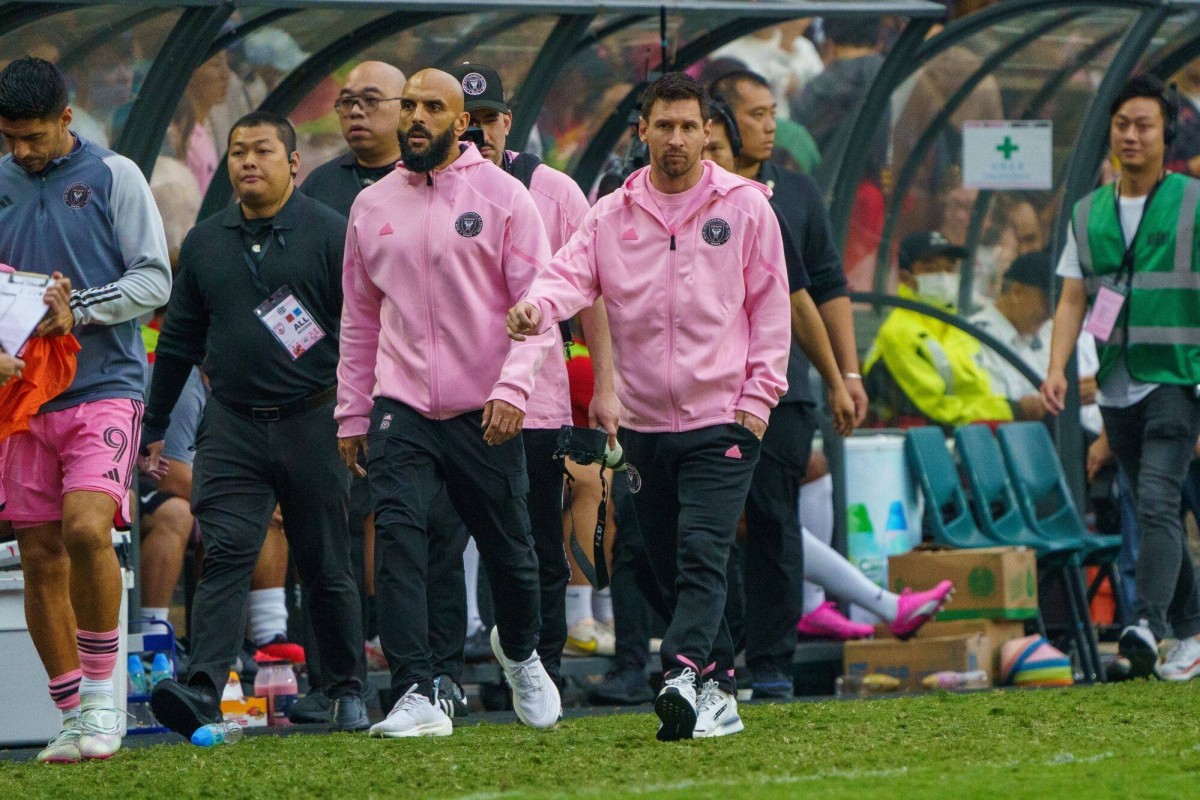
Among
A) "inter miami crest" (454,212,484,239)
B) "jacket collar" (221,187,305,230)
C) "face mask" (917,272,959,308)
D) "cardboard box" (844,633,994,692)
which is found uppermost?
"jacket collar" (221,187,305,230)

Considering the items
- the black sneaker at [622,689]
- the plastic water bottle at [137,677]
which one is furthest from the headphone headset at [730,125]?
the plastic water bottle at [137,677]

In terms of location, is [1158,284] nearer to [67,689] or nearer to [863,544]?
[863,544]

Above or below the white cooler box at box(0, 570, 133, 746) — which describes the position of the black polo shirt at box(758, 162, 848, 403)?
above

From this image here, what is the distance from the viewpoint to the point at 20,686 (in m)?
7.54

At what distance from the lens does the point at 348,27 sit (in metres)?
9.47

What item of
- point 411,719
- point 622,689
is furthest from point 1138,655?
point 411,719

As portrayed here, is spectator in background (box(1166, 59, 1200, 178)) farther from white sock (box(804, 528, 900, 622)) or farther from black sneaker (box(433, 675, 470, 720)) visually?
black sneaker (box(433, 675, 470, 720))

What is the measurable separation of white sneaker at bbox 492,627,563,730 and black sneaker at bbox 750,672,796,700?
1504 millimetres

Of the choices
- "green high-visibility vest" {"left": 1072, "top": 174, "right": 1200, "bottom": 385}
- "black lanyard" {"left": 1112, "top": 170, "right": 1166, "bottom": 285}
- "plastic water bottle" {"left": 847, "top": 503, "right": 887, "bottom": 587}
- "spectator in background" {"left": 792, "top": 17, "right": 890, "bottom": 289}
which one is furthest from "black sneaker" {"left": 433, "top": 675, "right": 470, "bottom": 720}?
"spectator in background" {"left": 792, "top": 17, "right": 890, "bottom": 289}

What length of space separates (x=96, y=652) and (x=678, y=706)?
1787 millimetres

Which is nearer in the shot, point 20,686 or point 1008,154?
point 20,686

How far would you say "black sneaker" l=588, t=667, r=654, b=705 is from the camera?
8.70 metres

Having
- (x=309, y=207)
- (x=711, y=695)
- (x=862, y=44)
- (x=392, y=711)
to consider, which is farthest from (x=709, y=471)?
(x=862, y=44)

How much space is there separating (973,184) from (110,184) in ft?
18.7
